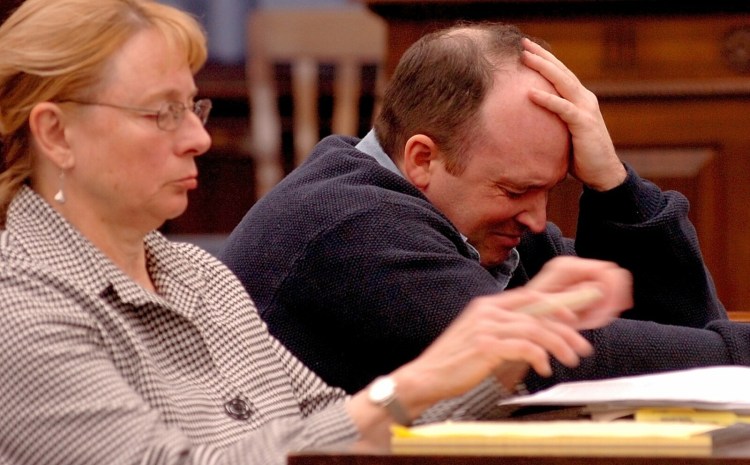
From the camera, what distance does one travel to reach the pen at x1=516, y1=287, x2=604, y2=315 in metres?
1.36

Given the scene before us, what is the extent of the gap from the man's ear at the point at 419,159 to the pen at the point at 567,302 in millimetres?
496

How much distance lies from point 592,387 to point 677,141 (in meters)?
1.62

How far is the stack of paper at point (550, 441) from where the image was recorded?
114cm

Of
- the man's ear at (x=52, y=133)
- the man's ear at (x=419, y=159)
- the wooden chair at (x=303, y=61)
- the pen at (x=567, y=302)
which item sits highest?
the man's ear at (x=52, y=133)

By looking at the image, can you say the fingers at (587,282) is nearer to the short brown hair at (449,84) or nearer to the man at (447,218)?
the man at (447,218)

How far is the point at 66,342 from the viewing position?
4.32 feet

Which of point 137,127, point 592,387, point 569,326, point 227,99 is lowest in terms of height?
point 227,99

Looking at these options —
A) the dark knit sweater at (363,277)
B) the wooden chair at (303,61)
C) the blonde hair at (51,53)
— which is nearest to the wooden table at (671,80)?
the dark knit sweater at (363,277)

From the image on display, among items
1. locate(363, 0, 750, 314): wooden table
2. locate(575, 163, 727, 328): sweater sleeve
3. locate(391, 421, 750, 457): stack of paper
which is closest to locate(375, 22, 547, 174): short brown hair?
locate(575, 163, 727, 328): sweater sleeve

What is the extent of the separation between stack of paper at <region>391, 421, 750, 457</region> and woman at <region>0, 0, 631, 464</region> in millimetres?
125

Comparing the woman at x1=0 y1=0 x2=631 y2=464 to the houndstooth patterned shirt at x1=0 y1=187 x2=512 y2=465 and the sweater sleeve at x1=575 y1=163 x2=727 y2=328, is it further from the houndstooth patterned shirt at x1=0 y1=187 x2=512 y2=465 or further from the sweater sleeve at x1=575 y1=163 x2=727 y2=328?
the sweater sleeve at x1=575 y1=163 x2=727 y2=328

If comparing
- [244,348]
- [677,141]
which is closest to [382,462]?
[244,348]

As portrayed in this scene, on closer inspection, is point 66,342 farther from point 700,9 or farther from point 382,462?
point 700,9

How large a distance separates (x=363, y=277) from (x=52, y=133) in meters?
0.41
